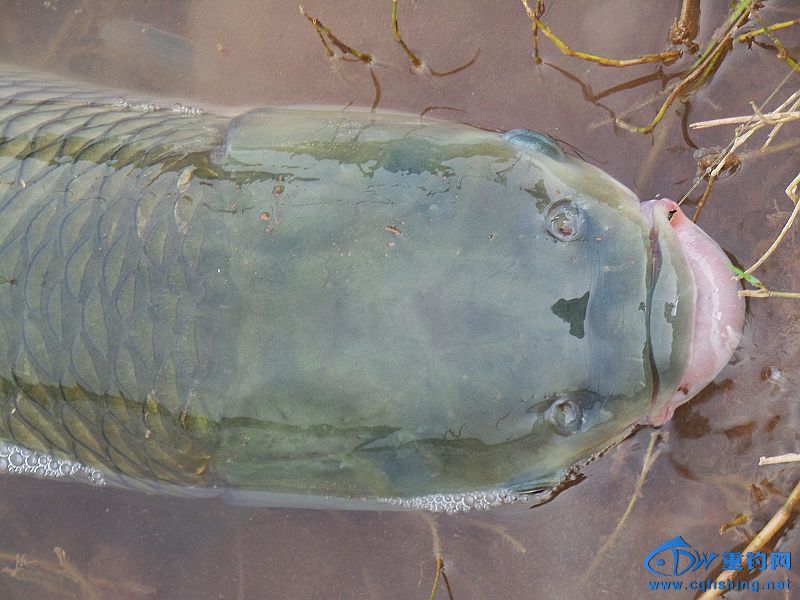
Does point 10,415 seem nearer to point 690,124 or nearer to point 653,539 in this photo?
point 653,539

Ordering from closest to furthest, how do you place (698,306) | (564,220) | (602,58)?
1. (564,220)
2. (698,306)
3. (602,58)

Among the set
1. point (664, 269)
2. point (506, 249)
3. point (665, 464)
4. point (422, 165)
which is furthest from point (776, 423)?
point (422, 165)

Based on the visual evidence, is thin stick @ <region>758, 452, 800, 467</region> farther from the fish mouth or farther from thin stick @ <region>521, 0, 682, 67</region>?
thin stick @ <region>521, 0, 682, 67</region>

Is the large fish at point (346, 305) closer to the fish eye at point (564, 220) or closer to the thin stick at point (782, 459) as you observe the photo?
the fish eye at point (564, 220)

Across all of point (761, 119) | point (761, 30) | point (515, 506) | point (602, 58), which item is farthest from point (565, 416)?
point (761, 30)

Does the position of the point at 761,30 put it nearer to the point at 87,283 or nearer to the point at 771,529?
the point at 771,529

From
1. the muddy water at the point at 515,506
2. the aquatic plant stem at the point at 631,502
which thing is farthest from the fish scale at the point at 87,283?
the aquatic plant stem at the point at 631,502
